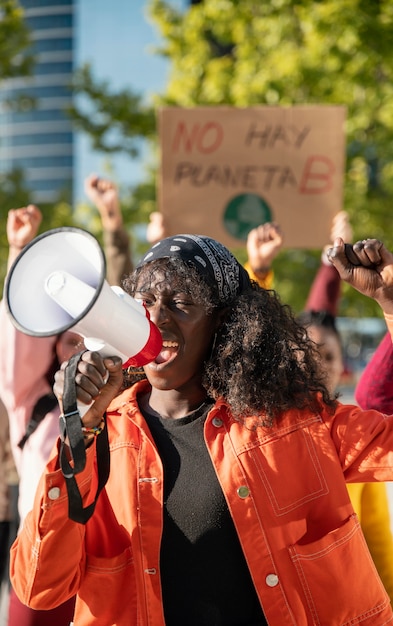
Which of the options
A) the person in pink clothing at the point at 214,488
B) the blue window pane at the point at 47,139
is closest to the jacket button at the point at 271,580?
the person in pink clothing at the point at 214,488

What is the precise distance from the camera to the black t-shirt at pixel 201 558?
201 cm

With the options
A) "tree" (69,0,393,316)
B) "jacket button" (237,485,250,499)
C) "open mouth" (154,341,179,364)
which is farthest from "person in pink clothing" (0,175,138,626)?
"tree" (69,0,393,316)

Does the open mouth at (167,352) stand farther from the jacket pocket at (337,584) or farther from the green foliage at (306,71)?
the green foliage at (306,71)

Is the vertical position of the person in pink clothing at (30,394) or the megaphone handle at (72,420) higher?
the megaphone handle at (72,420)

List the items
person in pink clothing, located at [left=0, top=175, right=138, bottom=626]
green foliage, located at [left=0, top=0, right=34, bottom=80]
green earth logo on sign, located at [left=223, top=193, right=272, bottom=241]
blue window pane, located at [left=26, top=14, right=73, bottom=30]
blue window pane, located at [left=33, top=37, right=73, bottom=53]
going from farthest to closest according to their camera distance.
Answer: blue window pane, located at [left=33, top=37, right=73, bottom=53]
blue window pane, located at [left=26, top=14, right=73, bottom=30]
green foliage, located at [left=0, top=0, right=34, bottom=80]
green earth logo on sign, located at [left=223, top=193, right=272, bottom=241]
person in pink clothing, located at [left=0, top=175, right=138, bottom=626]

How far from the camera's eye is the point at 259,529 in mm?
2008

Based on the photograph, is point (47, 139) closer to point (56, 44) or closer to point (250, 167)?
point (56, 44)

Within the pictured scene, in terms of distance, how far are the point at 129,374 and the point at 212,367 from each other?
10.8 inches

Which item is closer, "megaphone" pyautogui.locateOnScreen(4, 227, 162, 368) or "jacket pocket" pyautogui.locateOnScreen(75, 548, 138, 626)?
"megaphone" pyautogui.locateOnScreen(4, 227, 162, 368)

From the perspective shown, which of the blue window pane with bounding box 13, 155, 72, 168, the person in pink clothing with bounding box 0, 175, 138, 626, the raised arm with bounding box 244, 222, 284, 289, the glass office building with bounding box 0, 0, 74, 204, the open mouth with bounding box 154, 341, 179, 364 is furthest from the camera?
the blue window pane with bounding box 13, 155, 72, 168

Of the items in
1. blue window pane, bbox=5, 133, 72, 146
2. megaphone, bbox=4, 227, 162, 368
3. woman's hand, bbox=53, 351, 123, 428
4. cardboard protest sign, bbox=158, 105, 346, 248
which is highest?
megaphone, bbox=4, 227, 162, 368

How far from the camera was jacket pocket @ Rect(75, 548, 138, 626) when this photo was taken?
200 centimetres

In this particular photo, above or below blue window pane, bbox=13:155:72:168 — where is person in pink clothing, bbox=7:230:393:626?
above

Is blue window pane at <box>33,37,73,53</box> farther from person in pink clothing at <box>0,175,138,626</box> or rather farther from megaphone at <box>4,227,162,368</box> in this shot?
megaphone at <box>4,227,162,368</box>
